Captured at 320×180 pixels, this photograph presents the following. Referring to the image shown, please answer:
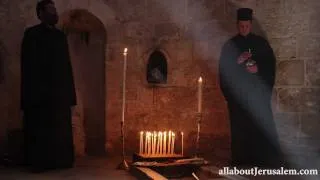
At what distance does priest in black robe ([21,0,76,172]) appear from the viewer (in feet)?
16.7

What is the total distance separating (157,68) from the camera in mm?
6043

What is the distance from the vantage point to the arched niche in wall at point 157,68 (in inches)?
237

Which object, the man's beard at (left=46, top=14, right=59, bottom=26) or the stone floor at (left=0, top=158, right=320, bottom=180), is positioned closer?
the stone floor at (left=0, top=158, right=320, bottom=180)

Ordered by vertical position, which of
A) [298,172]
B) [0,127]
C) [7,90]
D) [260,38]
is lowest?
[298,172]

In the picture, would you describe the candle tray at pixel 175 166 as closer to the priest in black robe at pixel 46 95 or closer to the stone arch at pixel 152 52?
the priest in black robe at pixel 46 95

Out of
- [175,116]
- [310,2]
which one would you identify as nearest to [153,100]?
[175,116]

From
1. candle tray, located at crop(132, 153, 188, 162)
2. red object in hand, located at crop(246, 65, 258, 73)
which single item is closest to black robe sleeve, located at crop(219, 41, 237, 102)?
red object in hand, located at crop(246, 65, 258, 73)

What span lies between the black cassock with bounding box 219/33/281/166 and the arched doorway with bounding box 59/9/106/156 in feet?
5.87

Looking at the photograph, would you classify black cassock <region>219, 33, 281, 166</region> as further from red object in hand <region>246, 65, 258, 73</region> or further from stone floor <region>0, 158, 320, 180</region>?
stone floor <region>0, 158, 320, 180</region>

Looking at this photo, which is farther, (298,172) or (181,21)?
(181,21)

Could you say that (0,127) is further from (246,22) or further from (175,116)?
(246,22)

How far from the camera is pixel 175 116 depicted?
601cm

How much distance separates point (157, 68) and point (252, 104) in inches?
54.9

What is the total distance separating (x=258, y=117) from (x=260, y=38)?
911mm
